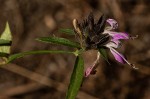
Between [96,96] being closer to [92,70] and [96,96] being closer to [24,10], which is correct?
[24,10]

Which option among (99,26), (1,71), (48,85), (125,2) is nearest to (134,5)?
(125,2)

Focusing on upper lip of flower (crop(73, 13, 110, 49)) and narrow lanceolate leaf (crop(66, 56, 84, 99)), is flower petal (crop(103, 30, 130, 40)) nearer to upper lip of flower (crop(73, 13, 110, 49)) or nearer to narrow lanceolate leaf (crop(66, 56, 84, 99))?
upper lip of flower (crop(73, 13, 110, 49))

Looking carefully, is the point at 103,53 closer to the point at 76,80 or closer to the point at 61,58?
the point at 76,80

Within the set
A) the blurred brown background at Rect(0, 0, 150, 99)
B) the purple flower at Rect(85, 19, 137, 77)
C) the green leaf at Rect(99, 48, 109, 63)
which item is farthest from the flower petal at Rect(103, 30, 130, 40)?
the blurred brown background at Rect(0, 0, 150, 99)

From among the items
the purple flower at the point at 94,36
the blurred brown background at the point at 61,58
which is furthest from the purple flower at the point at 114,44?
the blurred brown background at the point at 61,58

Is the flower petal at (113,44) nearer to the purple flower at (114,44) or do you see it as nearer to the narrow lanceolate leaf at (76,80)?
the purple flower at (114,44)

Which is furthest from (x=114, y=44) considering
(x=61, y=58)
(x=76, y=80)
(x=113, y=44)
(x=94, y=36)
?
(x=61, y=58)

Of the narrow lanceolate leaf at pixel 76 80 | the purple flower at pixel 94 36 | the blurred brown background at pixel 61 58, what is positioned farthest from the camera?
the blurred brown background at pixel 61 58
